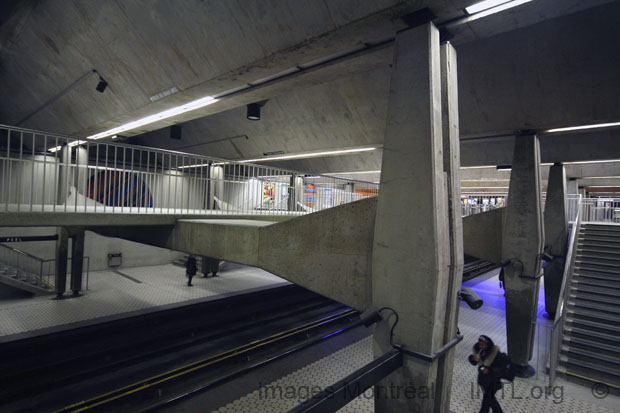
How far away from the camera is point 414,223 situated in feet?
11.8

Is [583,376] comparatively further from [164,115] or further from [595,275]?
[164,115]

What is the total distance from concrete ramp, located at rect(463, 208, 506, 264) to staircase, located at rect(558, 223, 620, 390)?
1941 millimetres

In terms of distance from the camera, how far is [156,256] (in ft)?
57.6

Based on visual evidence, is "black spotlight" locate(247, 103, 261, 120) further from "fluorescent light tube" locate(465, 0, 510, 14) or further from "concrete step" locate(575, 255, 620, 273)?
"concrete step" locate(575, 255, 620, 273)

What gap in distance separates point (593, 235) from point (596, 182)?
11973 mm

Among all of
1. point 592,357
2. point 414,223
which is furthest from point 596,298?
point 414,223

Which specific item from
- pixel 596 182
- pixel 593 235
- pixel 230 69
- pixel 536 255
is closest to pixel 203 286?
pixel 230 69

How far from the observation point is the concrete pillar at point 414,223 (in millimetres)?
3490

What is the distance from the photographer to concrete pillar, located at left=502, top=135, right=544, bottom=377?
7.91 meters

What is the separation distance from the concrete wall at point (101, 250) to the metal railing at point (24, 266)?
18.0 inches

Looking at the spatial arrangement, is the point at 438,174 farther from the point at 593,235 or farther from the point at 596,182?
the point at 596,182

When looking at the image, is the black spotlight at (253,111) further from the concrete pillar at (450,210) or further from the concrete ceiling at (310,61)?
the concrete pillar at (450,210)

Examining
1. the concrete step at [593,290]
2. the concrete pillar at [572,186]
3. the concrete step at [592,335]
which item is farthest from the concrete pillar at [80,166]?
the concrete pillar at [572,186]

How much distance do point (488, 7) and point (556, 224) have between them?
10.8 m
